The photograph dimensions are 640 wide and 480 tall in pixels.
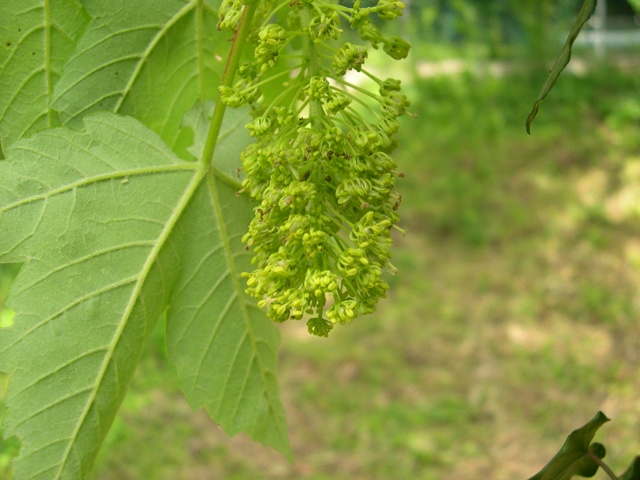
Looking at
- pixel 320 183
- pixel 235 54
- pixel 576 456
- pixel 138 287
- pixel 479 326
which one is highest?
pixel 235 54

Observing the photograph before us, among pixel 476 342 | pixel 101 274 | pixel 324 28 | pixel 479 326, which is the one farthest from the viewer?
pixel 479 326

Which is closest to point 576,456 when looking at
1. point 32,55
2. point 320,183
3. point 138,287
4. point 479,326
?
point 320,183

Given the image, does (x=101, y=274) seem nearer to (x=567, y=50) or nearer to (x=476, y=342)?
(x=567, y=50)

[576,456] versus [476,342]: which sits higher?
[576,456]

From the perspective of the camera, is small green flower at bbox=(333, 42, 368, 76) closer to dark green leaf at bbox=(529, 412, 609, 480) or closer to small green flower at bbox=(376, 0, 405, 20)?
small green flower at bbox=(376, 0, 405, 20)

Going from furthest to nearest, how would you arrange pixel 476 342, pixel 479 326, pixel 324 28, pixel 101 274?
pixel 479 326 < pixel 476 342 < pixel 101 274 < pixel 324 28

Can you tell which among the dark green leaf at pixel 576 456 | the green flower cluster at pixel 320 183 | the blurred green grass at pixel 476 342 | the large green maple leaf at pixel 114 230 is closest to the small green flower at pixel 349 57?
the green flower cluster at pixel 320 183

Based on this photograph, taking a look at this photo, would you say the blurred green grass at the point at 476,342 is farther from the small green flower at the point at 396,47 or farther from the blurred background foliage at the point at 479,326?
the small green flower at the point at 396,47
